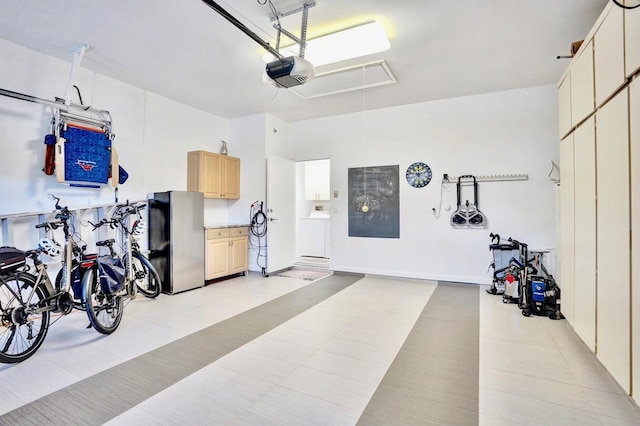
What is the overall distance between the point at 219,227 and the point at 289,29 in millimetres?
3299

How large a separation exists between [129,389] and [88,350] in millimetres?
909

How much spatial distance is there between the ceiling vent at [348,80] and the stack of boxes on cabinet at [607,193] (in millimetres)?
1940

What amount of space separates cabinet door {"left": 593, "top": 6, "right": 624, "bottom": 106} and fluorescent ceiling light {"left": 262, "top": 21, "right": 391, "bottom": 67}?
1688 millimetres

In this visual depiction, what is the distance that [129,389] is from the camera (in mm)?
2072

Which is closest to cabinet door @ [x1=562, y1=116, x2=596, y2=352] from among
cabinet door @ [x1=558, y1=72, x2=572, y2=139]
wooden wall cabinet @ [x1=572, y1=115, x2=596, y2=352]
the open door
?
wooden wall cabinet @ [x1=572, y1=115, x2=596, y2=352]

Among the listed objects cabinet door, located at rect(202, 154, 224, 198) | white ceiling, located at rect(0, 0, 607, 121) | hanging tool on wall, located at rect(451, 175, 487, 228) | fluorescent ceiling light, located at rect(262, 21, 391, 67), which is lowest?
hanging tool on wall, located at rect(451, 175, 487, 228)

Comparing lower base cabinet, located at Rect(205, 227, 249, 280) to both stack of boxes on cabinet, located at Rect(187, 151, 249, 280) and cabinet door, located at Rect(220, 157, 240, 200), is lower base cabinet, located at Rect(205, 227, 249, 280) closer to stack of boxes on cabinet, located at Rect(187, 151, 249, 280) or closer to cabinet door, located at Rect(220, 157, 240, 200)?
stack of boxes on cabinet, located at Rect(187, 151, 249, 280)

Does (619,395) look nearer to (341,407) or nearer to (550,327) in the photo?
(550,327)

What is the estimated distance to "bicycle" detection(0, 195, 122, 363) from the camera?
246 centimetres

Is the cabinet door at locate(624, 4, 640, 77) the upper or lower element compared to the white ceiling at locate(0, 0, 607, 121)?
lower

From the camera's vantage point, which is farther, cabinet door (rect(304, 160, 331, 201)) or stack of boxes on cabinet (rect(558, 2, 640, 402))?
cabinet door (rect(304, 160, 331, 201))

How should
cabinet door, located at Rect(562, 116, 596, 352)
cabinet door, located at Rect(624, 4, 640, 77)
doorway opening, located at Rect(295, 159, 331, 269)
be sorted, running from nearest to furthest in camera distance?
1. cabinet door, located at Rect(624, 4, 640, 77)
2. cabinet door, located at Rect(562, 116, 596, 352)
3. doorway opening, located at Rect(295, 159, 331, 269)

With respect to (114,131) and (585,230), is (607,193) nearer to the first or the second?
(585,230)

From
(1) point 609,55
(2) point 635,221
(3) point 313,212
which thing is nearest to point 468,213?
(1) point 609,55
